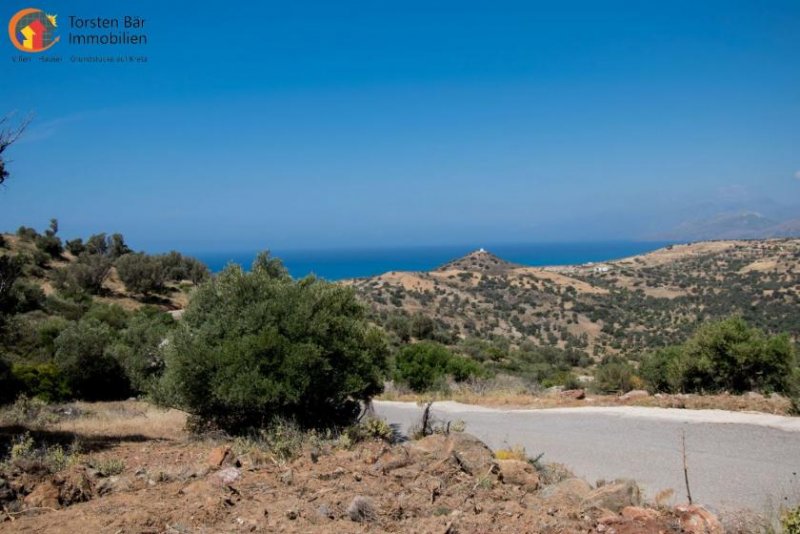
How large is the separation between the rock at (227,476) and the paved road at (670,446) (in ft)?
19.5

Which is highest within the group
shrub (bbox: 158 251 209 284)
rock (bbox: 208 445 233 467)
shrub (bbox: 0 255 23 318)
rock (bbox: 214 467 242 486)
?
shrub (bbox: 0 255 23 318)

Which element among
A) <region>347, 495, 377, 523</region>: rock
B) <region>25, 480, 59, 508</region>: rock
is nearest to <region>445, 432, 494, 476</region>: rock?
<region>347, 495, 377, 523</region>: rock

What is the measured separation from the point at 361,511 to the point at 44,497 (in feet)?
11.9

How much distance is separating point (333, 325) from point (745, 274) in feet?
191

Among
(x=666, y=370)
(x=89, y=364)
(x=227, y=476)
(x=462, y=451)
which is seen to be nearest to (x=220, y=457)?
(x=227, y=476)

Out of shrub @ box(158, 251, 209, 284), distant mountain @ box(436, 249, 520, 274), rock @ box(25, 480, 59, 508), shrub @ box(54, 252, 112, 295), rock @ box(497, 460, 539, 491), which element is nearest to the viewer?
rock @ box(25, 480, 59, 508)

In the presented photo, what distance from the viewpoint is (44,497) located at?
21.3 feet

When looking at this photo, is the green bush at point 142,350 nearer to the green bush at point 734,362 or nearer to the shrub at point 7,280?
the shrub at point 7,280

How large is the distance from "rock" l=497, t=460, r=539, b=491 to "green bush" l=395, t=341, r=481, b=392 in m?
14.9

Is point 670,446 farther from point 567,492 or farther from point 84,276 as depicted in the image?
point 84,276

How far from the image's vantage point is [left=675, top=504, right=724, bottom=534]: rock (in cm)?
590

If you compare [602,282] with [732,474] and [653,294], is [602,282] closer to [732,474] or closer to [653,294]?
[653,294]

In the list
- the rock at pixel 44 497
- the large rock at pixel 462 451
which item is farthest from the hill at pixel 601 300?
the rock at pixel 44 497

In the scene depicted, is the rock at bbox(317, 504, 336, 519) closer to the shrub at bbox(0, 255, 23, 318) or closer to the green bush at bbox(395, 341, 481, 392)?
the shrub at bbox(0, 255, 23, 318)
